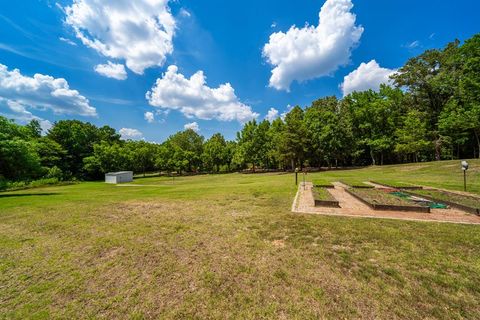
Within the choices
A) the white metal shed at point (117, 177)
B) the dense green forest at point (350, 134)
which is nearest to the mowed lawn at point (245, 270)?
the dense green forest at point (350, 134)

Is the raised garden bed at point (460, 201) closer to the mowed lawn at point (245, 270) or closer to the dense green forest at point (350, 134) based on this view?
the mowed lawn at point (245, 270)

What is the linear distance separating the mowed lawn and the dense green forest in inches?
878

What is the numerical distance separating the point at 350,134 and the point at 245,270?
140 feet

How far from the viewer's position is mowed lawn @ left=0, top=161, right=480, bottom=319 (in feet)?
10.4

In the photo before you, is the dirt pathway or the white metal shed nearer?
the dirt pathway

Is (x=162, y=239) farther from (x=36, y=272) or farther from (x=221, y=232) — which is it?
(x=36, y=272)

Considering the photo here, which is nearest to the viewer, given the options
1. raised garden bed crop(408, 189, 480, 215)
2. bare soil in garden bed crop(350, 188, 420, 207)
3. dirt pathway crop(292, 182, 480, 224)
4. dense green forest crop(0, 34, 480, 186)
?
dirt pathway crop(292, 182, 480, 224)

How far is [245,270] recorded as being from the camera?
4.27 metres

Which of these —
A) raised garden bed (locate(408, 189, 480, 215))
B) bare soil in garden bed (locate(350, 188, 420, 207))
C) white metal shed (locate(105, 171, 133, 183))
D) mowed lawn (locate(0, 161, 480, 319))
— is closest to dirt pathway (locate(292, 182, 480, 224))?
raised garden bed (locate(408, 189, 480, 215))

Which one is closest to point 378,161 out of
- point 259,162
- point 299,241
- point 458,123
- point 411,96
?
point 411,96

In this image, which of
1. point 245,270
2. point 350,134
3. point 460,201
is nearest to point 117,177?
point 245,270

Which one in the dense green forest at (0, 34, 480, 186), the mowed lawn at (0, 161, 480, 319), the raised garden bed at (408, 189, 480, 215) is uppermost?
the dense green forest at (0, 34, 480, 186)

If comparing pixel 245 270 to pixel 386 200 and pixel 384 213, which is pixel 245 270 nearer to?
pixel 384 213

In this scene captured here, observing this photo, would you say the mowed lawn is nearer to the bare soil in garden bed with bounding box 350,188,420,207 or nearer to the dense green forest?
the bare soil in garden bed with bounding box 350,188,420,207
